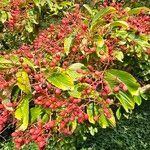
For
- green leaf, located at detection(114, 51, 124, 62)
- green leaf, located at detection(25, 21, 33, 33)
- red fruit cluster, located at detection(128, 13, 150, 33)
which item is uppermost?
red fruit cluster, located at detection(128, 13, 150, 33)

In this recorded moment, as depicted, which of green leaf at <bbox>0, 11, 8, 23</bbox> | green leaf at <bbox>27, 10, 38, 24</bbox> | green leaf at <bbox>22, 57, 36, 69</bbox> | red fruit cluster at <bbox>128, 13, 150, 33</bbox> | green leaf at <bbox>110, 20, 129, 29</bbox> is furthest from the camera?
green leaf at <bbox>27, 10, 38, 24</bbox>

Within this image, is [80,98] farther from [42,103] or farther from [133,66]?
[133,66]

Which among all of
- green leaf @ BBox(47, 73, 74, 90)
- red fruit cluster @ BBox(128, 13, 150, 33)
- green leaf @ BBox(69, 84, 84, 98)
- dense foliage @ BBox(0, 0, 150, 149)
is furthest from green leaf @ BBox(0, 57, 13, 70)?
red fruit cluster @ BBox(128, 13, 150, 33)

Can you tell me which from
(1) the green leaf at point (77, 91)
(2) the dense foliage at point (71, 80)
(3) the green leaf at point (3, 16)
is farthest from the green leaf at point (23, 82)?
(3) the green leaf at point (3, 16)

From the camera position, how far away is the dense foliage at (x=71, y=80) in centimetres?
219

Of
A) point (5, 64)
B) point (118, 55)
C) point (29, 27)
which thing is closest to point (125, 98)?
point (118, 55)

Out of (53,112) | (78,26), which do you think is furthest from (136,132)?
(53,112)

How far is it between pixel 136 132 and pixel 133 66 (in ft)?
6.26

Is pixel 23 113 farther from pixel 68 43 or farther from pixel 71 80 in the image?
pixel 68 43

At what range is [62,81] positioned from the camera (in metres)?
2.23

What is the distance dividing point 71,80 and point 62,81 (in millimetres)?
71

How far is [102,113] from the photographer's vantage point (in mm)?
2381

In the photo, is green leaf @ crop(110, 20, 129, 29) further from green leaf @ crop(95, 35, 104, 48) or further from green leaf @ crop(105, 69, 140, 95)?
green leaf @ crop(105, 69, 140, 95)

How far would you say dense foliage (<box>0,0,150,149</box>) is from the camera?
7.18 feet
